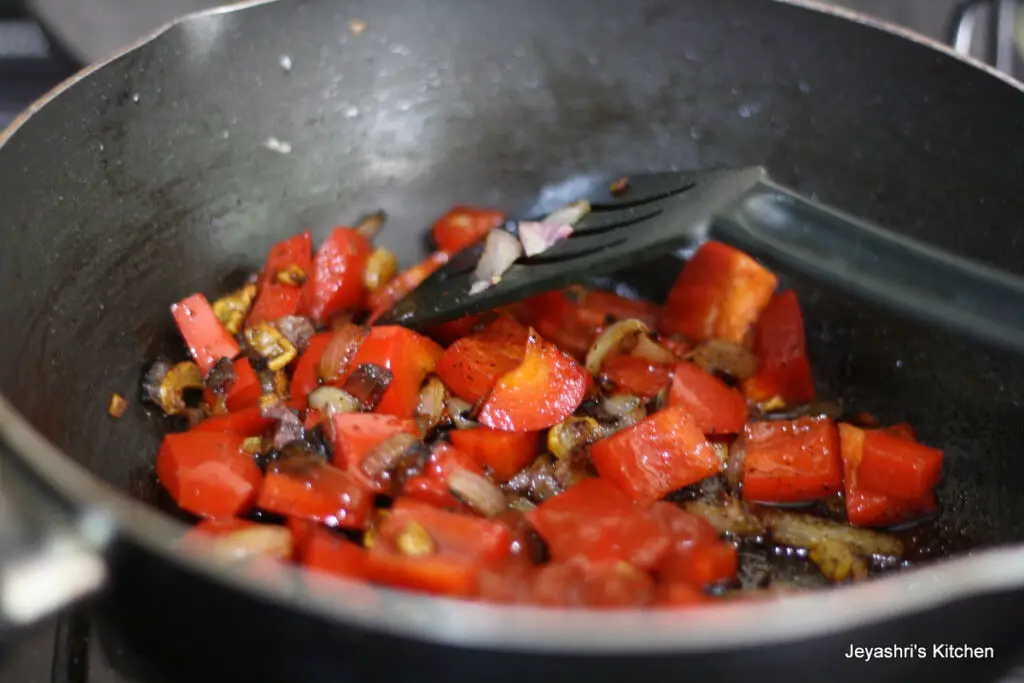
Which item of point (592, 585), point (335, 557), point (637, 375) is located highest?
point (335, 557)

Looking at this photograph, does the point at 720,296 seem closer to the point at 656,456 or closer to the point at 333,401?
the point at 656,456

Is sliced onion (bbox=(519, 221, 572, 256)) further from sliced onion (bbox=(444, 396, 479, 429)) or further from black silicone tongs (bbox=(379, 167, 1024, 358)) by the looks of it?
sliced onion (bbox=(444, 396, 479, 429))

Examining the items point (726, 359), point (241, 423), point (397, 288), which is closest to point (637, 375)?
point (726, 359)

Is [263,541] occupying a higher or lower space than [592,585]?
higher

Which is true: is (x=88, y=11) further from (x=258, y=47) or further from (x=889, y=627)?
(x=889, y=627)

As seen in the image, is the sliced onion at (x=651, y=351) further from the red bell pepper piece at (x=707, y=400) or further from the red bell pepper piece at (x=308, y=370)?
the red bell pepper piece at (x=308, y=370)

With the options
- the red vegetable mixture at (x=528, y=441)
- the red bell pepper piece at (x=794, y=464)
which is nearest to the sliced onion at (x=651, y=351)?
the red vegetable mixture at (x=528, y=441)

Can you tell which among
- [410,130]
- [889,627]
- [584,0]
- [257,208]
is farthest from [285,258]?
[889,627]
